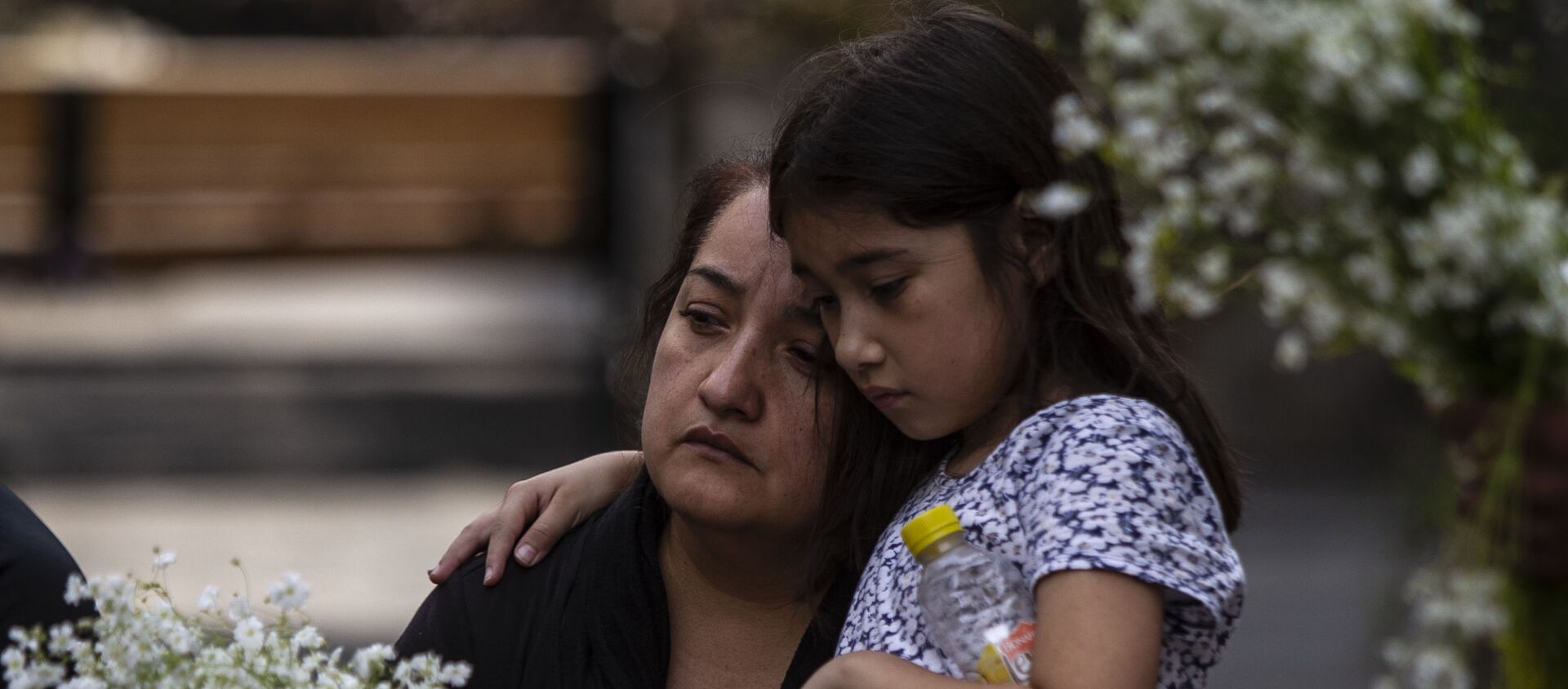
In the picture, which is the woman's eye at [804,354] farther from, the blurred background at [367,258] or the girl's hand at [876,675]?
the blurred background at [367,258]

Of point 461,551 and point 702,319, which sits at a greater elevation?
point 702,319

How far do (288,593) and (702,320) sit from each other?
0.82 metres

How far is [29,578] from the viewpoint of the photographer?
2.14 meters

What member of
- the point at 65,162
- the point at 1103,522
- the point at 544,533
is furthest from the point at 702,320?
the point at 65,162

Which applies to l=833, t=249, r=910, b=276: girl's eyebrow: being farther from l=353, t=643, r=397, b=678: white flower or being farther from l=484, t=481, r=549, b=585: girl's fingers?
l=484, t=481, r=549, b=585: girl's fingers

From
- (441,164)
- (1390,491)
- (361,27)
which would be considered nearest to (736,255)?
(1390,491)

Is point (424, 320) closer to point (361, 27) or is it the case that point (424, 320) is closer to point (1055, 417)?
point (361, 27)

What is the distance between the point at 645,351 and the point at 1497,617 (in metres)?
1.77

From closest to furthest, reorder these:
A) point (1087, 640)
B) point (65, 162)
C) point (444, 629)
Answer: point (1087, 640), point (444, 629), point (65, 162)

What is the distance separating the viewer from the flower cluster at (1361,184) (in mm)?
1095

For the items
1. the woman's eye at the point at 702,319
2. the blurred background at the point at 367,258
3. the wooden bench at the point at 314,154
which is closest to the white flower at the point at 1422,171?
the woman's eye at the point at 702,319

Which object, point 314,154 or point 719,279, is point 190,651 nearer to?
point 719,279

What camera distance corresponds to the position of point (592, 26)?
1185cm

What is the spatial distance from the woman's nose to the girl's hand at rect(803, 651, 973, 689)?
1.90 feet
